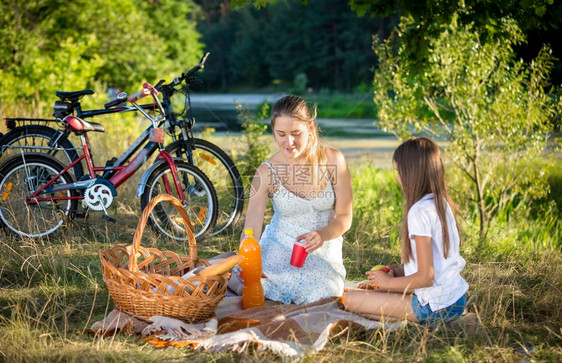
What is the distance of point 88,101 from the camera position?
11594 mm

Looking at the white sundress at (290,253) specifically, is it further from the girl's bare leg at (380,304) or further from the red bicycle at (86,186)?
the red bicycle at (86,186)

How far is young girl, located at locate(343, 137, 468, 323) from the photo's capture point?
2.93m

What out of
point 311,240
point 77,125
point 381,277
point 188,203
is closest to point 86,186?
point 77,125

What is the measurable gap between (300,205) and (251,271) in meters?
0.55

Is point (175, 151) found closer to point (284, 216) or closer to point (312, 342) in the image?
point (284, 216)

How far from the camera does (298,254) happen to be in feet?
10.8

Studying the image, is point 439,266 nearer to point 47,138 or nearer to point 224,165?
point 224,165

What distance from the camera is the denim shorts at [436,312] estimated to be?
3.03m

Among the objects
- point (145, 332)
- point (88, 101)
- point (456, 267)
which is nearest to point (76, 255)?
point (145, 332)

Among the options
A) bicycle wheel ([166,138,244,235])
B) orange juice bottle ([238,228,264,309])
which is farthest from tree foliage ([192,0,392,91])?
orange juice bottle ([238,228,264,309])

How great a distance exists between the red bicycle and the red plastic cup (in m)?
1.68

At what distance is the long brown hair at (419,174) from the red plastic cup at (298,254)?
564 millimetres

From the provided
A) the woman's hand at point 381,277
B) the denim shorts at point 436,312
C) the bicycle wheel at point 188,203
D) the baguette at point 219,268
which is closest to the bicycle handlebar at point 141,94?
the bicycle wheel at point 188,203

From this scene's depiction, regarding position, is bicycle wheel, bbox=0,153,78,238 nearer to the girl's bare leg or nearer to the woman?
the woman
